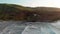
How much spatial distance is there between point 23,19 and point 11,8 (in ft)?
0.78

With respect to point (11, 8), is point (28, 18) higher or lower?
lower

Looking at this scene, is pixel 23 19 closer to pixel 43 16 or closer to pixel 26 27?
pixel 26 27

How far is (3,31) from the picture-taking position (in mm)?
1155

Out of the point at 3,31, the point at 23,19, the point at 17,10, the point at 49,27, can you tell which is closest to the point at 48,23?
the point at 49,27

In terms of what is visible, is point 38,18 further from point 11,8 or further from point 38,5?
point 11,8

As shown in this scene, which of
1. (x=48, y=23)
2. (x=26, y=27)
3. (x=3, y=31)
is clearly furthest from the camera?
(x=48, y=23)

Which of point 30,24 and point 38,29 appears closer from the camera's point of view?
→ point 38,29

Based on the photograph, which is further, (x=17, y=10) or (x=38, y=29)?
(x=17, y=10)

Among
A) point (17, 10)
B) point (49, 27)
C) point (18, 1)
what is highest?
point (18, 1)

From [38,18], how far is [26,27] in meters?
0.26

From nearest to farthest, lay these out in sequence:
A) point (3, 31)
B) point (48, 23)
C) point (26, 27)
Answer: point (3, 31) < point (26, 27) < point (48, 23)

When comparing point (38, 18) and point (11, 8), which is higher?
point (11, 8)

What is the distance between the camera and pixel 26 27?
1.27 metres

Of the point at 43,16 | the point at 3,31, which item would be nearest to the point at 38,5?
the point at 43,16
